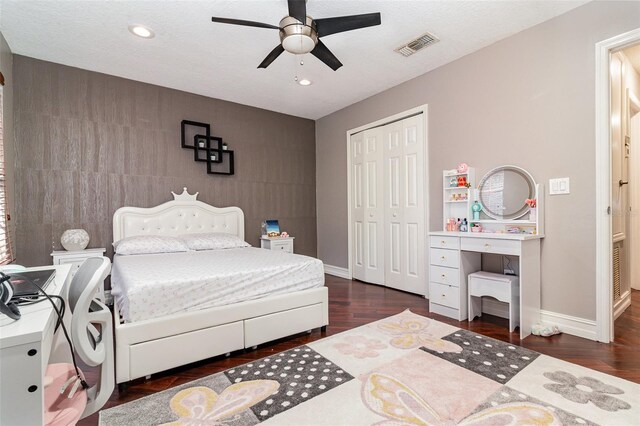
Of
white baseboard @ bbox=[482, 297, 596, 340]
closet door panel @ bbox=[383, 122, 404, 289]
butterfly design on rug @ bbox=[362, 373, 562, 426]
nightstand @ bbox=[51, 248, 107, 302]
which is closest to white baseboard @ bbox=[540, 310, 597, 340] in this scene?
white baseboard @ bbox=[482, 297, 596, 340]

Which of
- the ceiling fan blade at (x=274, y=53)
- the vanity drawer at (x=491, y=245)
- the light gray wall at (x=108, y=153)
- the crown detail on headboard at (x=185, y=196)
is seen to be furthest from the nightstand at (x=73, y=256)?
the vanity drawer at (x=491, y=245)

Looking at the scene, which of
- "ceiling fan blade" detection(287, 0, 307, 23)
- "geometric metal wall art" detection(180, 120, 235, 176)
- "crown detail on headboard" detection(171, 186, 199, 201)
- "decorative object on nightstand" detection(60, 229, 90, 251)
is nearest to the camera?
"ceiling fan blade" detection(287, 0, 307, 23)

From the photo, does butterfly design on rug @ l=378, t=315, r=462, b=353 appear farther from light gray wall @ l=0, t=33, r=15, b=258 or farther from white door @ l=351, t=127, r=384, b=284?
light gray wall @ l=0, t=33, r=15, b=258

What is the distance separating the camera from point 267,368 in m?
2.10

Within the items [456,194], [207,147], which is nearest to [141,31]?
[207,147]

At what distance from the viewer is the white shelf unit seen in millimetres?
3287

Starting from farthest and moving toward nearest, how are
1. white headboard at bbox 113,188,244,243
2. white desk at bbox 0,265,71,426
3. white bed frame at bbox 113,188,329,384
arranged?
white headboard at bbox 113,188,244,243 → white bed frame at bbox 113,188,329,384 → white desk at bbox 0,265,71,426

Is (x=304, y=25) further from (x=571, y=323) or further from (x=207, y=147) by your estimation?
(x=571, y=323)

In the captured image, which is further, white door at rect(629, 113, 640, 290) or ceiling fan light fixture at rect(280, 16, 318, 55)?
white door at rect(629, 113, 640, 290)

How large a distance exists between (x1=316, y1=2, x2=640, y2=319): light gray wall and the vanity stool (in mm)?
291

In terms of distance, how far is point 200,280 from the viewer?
218 cm

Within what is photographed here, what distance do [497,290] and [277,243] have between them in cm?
291

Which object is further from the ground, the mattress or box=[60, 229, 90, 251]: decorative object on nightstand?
box=[60, 229, 90, 251]: decorative object on nightstand

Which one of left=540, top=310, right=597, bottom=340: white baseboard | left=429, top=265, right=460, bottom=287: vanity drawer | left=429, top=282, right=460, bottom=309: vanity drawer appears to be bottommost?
left=540, top=310, right=597, bottom=340: white baseboard
